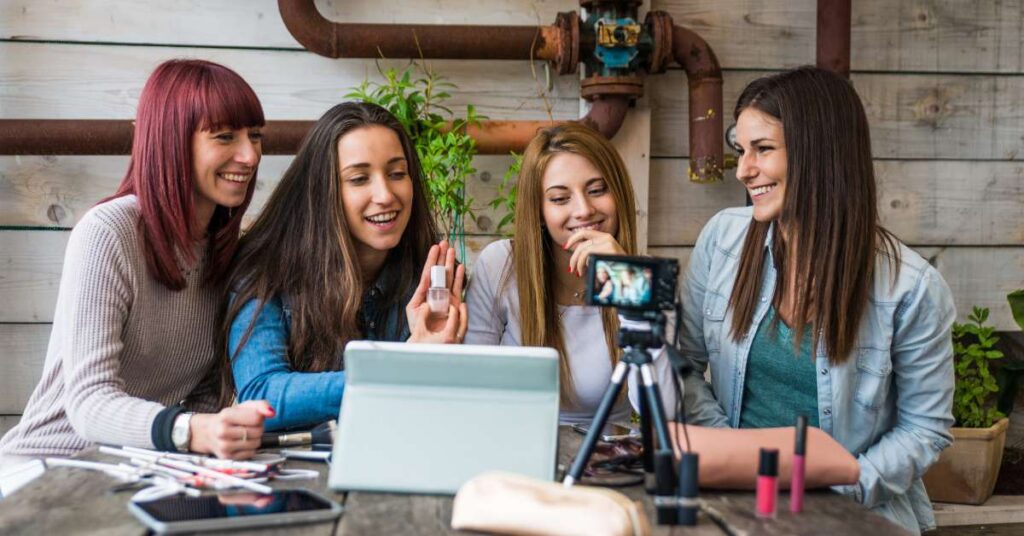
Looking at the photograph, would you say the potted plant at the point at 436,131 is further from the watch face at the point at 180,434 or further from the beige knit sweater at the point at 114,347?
the watch face at the point at 180,434

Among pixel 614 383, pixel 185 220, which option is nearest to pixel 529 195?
pixel 185 220

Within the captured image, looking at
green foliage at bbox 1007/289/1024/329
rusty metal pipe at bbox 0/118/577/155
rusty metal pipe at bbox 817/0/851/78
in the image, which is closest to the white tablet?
rusty metal pipe at bbox 0/118/577/155

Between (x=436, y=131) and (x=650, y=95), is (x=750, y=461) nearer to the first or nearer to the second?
(x=436, y=131)

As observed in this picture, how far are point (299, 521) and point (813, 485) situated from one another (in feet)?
2.04

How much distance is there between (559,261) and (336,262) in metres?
0.46

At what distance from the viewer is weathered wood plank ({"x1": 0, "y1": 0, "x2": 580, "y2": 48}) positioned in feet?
8.78

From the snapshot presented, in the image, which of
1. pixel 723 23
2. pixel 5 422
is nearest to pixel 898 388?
pixel 723 23

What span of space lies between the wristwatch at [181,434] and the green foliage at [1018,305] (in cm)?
230

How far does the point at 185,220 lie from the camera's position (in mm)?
1810

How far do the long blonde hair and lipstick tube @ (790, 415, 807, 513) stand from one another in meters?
0.81

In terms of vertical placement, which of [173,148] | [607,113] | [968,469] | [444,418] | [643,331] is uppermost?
[607,113]

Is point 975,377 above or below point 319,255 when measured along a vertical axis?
below

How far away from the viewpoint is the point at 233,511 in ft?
3.64

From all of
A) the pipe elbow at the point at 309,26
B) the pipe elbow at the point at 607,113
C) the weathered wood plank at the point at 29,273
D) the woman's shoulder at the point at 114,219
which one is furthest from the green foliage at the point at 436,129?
the weathered wood plank at the point at 29,273
